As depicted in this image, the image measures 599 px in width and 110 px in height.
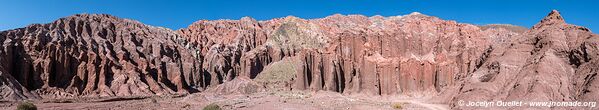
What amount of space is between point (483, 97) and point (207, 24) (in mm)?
143125

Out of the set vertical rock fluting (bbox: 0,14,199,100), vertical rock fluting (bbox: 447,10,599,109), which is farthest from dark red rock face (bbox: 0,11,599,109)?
vertical rock fluting (bbox: 0,14,199,100)

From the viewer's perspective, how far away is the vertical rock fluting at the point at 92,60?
11544cm

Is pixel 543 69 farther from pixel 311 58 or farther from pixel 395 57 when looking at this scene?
pixel 311 58

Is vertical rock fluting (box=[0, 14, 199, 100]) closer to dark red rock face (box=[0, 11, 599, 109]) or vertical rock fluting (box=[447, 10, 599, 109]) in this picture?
dark red rock face (box=[0, 11, 599, 109])

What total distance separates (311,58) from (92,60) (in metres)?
62.0

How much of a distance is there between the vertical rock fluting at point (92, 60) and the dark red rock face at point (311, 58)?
263 millimetres

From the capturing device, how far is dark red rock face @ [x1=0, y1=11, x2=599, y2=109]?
42.1 m

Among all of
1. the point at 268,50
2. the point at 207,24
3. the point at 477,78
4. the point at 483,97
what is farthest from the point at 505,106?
the point at 207,24

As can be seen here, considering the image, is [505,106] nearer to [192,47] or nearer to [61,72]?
[61,72]

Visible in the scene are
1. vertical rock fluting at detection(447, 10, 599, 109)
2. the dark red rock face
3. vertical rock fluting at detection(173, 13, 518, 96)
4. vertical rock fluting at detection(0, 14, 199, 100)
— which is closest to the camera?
vertical rock fluting at detection(447, 10, 599, 109)

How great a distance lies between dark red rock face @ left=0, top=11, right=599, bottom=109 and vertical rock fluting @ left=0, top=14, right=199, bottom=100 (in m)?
0.26

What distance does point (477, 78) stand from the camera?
46875 millimetres

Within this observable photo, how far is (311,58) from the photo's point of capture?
87.8 m

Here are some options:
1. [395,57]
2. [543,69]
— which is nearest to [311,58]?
[395,57]
